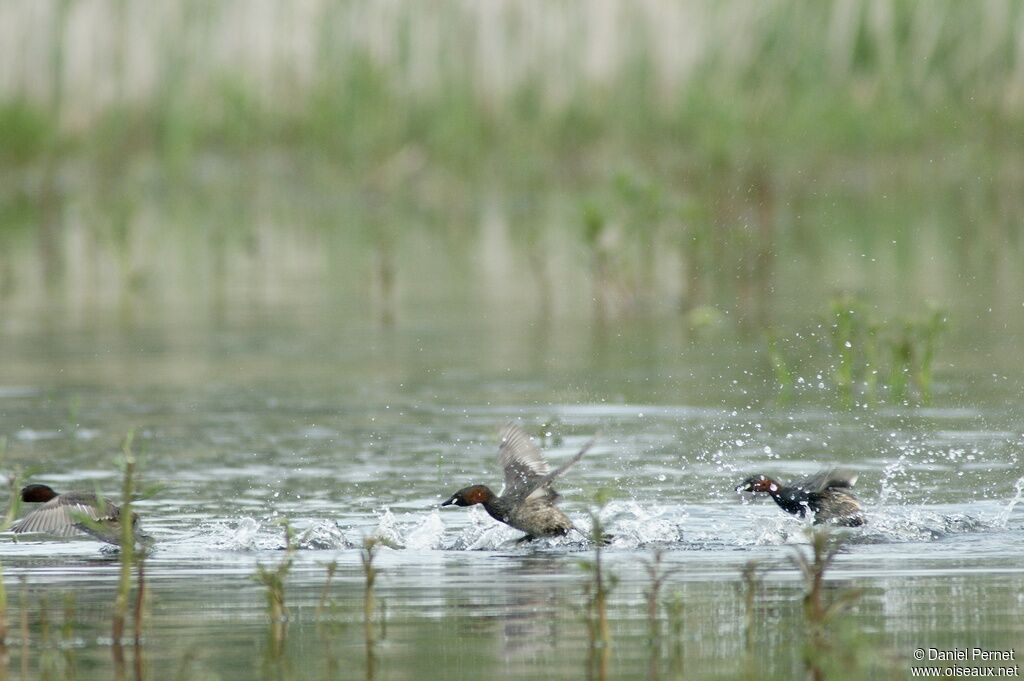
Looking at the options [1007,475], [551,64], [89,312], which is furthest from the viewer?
[551,64]

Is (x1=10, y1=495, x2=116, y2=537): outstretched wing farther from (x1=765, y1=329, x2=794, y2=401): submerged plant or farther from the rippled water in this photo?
(x1=765, y1=329, x2=794, y2=401): submerged plant

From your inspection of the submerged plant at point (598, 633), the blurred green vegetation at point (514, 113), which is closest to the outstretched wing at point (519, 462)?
the submerged plant at point (598, 633)

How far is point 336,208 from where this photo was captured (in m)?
25.5

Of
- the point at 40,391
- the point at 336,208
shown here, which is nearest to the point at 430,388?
the point at 40,391

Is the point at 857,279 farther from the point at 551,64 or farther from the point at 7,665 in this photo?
the point at 7,665

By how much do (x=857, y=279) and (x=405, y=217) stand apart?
337 inches

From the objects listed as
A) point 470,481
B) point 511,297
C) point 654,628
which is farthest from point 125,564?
point 511,297

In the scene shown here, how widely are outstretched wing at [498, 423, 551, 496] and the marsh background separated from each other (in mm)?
238

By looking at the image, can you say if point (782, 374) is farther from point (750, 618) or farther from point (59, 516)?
point (750, 618)

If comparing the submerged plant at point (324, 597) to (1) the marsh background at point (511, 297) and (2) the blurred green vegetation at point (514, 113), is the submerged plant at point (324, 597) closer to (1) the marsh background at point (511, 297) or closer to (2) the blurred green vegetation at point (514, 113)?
(1) the marsh background at point (511, 297)

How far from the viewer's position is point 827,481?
8305 millimetres

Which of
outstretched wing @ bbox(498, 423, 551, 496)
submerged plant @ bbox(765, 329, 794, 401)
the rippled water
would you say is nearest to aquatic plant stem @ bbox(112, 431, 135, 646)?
the rippled water

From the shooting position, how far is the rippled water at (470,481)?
19.2 ft

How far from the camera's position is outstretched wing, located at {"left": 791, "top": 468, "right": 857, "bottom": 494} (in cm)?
829
